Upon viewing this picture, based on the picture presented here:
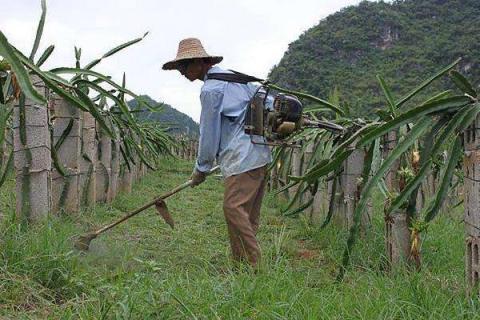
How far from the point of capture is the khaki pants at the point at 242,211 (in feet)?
9.87

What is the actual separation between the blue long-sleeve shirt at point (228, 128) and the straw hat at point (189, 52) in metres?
0.10

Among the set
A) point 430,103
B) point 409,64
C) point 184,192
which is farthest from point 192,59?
point 409,64

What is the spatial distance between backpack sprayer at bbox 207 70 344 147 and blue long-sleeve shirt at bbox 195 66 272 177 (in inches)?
1.9

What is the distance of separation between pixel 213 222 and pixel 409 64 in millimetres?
26241

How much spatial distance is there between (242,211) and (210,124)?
0.47m

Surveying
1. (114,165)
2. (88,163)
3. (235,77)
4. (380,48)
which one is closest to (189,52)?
(235,77)

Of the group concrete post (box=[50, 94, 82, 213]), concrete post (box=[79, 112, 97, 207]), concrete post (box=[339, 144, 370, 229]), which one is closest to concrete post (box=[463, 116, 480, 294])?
concrete post (box=[339, 144, 370, 229])

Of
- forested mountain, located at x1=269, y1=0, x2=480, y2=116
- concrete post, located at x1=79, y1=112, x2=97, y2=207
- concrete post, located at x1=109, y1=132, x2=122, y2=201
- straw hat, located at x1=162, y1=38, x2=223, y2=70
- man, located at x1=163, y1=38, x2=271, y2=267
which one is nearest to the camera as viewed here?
man, located at x1=163, y1=38, x2=271, y2=267

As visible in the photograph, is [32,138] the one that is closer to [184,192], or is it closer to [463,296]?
[463,296]

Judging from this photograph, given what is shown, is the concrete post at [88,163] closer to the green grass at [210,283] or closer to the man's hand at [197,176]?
the green grass at [210,283]

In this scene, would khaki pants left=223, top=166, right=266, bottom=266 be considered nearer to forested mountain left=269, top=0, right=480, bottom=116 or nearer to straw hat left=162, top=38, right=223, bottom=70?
straw hat left=162, top=38, right=223, bottom=70

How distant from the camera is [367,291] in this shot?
2242 millimetres

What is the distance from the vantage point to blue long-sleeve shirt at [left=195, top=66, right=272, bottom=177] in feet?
10.1

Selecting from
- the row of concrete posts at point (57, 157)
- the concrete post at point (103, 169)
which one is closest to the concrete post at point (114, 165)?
the row of concrete posts at point (57, 157)
